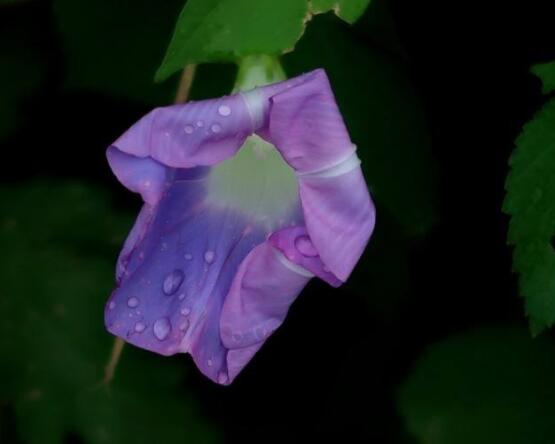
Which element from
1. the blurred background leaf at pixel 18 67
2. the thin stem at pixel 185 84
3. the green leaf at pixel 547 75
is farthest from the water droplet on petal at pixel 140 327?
the blurred background leaf at pixel 18 67

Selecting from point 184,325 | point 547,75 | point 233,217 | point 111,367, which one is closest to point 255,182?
point 233,217

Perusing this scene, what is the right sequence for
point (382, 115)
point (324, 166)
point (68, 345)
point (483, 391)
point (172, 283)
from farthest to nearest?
point (68, 345) < point (483, 391) < point (382, 115) < point (172, 283) < point (324, 166)

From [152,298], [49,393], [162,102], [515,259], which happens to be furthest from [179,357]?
[515,259]

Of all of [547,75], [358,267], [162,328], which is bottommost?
[358,267]

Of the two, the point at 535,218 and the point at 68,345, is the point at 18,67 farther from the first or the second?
the point at 535,218

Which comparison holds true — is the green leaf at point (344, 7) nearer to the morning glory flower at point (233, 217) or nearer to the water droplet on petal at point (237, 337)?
the morning glory flower at point (233, 217)

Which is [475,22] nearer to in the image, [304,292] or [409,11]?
[409,11]

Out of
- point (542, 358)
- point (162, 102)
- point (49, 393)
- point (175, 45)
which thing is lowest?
A: point (49, 393)
